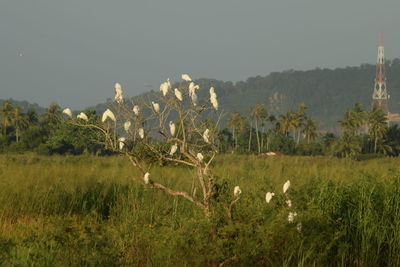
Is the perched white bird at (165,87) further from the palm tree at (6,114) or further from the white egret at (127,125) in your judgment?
the palm tree at (6,114)

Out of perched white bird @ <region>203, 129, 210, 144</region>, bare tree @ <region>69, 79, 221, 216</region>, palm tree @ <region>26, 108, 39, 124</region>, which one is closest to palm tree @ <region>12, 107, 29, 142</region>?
palm tree @ <region>26, 108, 39, 124</region>

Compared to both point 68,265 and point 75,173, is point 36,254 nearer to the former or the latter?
point 68,265

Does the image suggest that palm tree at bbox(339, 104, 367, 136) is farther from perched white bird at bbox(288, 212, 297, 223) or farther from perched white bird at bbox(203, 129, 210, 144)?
perched white bird at bbox(203, 129, 210, 144)

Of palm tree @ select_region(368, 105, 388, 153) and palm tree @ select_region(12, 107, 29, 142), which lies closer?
Answer: palm tree @ select_region(368, 105, 388, 153)

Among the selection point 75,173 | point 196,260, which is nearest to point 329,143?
point 75,173

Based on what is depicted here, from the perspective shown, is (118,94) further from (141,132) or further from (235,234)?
(235,234)

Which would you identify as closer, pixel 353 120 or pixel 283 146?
pixel 283 146

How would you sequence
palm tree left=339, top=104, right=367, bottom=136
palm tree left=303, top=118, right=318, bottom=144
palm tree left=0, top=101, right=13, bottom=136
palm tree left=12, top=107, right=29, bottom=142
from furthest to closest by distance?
palm tree left=303, top=118, right=318, bottom=144 → palm tree left=339, top=104, right=367, bottom=136 → palm tree left=0, top=101, right=13, bottom=136 → palm tree left=12, top=107, right=29, bottom=142

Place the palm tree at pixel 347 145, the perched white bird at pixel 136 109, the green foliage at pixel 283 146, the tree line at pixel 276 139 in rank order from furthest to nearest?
1. the green foliage at pixel 283 146
2. the palm tree at pixel 347 145
3. the tree line at pixel 276 139
4. the perched white bird at pixel 136 109

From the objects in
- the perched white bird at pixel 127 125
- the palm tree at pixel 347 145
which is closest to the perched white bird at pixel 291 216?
the perched white bird at pixel 127 125

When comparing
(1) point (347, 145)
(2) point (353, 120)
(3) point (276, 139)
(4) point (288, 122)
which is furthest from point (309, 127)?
(1) point (347, 145)

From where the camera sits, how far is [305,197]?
21.9 feet

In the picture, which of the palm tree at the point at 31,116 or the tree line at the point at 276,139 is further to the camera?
the palm tree at the point at 31,116

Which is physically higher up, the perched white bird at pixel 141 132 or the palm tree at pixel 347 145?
the perched white bird at pixel 141 132
